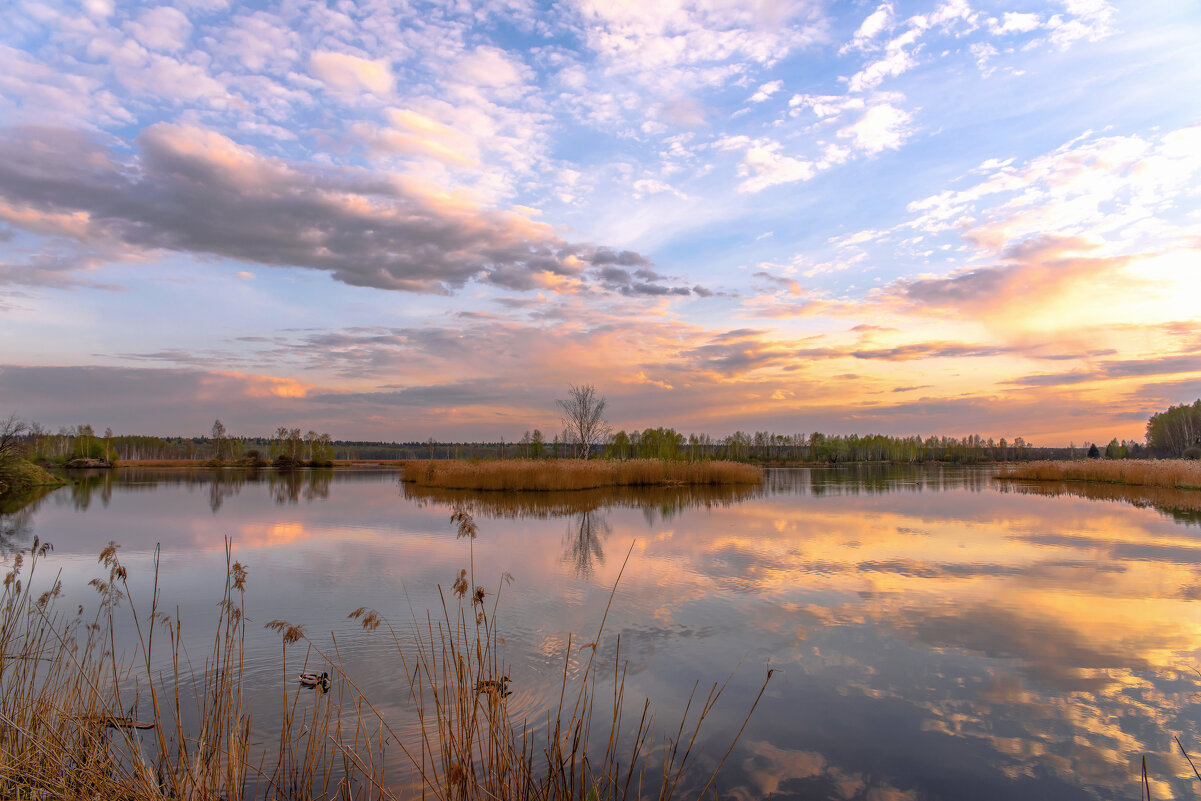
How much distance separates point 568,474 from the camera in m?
24.0

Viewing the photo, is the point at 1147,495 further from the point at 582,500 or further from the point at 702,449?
the point at 702,449

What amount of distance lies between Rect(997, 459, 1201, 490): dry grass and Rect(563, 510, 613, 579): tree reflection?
25340 mm

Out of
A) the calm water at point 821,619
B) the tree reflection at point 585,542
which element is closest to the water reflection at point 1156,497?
the calm water at point 821,619

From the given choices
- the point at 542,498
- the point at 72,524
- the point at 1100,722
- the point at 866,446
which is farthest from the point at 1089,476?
the point at 866,446

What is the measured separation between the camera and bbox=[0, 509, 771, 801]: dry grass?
8.27 feet

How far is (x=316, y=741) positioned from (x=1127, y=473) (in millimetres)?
35774

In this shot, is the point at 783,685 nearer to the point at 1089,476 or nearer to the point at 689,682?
the point at 689,682

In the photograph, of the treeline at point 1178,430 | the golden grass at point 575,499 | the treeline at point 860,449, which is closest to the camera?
the golden grass at point 575,499

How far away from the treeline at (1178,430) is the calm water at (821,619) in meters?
56.5

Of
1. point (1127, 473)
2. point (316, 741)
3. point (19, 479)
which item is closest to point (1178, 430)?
point (1127, 473)

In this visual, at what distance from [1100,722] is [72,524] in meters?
17.5

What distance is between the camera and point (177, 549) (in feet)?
34.2

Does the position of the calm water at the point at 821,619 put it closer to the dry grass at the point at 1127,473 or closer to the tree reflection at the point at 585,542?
the tree reflection at the point at 585,542

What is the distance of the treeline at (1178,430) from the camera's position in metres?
55.8
